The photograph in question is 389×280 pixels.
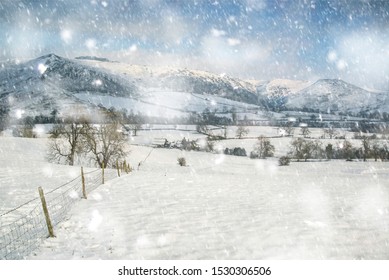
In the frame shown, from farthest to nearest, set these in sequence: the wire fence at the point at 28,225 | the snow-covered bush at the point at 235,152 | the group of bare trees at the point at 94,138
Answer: the snow-covered bush at the point at 235,152, the group of bare trees at the point at 94,138, the wire fence at the point at 28,225

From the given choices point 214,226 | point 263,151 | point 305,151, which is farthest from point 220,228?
point 305,151

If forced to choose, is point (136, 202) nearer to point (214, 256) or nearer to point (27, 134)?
point (214, 256)

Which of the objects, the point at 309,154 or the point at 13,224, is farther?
the point at 309,154

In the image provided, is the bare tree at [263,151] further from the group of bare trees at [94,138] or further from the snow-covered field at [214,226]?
the snow-covered field at [214,226]

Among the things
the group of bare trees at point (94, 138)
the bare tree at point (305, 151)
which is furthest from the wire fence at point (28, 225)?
the bare tree at point (305, 151)

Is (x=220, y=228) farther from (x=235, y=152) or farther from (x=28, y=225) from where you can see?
(x=235, y=152)

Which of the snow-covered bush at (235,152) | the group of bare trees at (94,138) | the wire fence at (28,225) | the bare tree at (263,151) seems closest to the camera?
the wire fence at (28,225)

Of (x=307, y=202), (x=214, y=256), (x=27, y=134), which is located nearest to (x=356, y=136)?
(x=27, y=134)

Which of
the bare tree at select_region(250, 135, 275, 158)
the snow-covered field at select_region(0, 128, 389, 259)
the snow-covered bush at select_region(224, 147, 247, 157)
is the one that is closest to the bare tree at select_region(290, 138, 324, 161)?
the bare tree at select_region(250, 135, 275, 158)

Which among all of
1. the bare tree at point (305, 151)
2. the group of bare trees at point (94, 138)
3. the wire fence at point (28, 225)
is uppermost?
the group of bare trees at point (94, 138)

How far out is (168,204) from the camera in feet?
55.6

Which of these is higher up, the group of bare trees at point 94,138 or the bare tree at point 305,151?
the group of bare trees at point 94,138

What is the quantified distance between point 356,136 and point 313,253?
16242 centimetres
